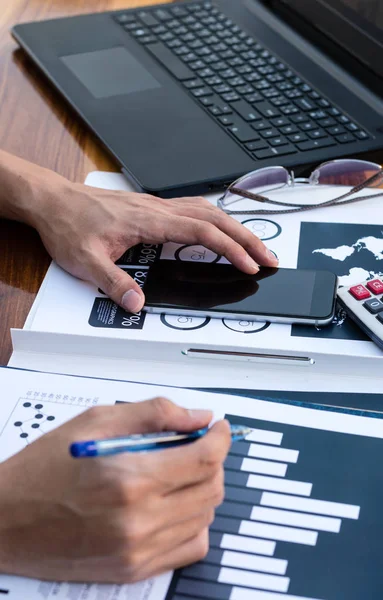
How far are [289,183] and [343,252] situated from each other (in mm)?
139

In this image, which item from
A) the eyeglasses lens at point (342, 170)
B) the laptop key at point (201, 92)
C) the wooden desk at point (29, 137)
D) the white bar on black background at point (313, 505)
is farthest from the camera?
the laptop key at point (201, 92)

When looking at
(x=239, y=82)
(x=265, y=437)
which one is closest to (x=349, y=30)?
(x=239, y=82)

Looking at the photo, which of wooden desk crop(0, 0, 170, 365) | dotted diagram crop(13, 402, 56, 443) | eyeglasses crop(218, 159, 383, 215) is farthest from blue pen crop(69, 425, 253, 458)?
eyeglasses crop(218, 159, 383, 215)

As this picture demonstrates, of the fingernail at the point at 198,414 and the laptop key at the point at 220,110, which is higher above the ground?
the fingernail at the point at 198,414

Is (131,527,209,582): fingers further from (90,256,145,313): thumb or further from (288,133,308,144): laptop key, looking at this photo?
(288,133,308,144): laptop key

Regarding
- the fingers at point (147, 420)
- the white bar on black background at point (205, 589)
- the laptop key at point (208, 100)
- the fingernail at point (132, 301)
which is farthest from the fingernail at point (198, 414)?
the laptop key at point (208, 100)

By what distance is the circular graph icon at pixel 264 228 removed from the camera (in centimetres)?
78

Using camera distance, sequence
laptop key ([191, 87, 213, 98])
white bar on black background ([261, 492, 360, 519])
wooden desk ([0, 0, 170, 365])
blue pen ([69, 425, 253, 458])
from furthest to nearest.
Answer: laptop key ([191, 87, 213, 98]), wooden desk ([0, 0, 170, 365]), white bar on black background ([261, 492, 360, 519]), blue pen ([69, 425, 253, 458])

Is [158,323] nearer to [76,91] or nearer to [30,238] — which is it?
[30,238]

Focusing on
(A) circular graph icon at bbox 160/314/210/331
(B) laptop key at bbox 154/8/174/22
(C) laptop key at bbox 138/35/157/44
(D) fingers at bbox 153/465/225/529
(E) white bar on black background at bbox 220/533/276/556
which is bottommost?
(A) circular graph icon at bbox 160/314/210/331

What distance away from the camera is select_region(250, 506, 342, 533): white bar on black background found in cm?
51

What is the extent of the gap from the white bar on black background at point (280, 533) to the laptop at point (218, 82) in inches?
16.3

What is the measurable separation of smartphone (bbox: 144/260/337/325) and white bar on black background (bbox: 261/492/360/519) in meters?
0.18

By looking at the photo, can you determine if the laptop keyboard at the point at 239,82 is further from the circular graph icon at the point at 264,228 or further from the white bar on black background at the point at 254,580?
the white bar on black background at the point at 254,580
